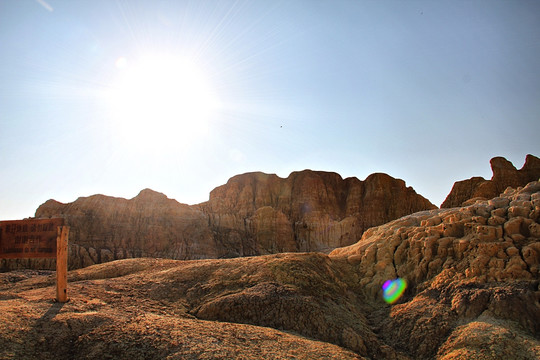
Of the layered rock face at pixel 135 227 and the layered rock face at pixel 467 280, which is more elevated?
the layered rock face at pixel 135 227

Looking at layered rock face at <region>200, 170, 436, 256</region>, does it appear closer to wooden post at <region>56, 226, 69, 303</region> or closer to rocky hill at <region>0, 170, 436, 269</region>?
rocky hill at <region>0, 170, 436, 269</region>

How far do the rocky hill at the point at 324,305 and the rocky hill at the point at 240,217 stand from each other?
26900 millimetres

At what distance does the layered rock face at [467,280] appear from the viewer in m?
8.03

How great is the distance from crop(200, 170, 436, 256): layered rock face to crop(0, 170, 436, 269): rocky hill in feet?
0.48

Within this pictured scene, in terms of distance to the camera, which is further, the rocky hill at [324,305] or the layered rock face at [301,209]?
the layered rock face at [301,209]

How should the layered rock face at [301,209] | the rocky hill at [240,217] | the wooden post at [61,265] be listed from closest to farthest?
the wooden post at [61,265] → the rocky hill at [240,217] → the layered rock face at [301,209]

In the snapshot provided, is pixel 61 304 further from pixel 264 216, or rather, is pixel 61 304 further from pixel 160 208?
pixel 264 216

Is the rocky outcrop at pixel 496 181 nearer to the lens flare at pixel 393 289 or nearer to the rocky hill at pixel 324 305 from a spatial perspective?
the rocky hill at pixel 324 305

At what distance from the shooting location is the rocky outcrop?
38.8 meters

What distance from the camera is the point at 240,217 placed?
5422 cm

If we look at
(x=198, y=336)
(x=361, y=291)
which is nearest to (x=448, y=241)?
(x=361, y=291)

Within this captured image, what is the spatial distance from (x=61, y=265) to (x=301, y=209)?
5133 cm

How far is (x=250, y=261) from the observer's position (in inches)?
518

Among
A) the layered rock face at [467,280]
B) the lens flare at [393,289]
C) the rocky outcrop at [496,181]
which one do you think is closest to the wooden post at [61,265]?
the layered rock face at [467,280]
